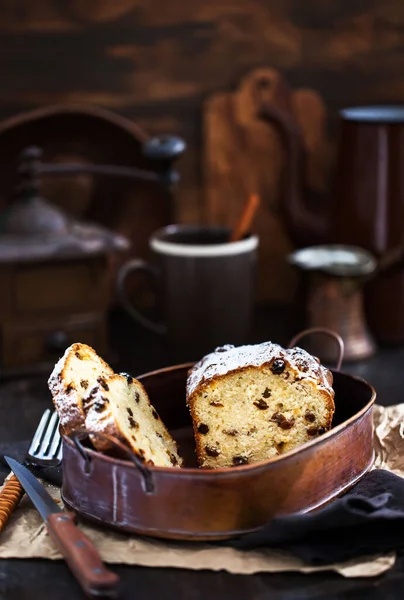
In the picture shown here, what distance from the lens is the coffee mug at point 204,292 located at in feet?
5.81

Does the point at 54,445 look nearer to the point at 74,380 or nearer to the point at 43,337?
the point at 74,380

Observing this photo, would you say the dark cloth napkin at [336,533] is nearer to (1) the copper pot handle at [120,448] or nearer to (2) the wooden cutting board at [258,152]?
(1) the copper pot handle at [120,448]

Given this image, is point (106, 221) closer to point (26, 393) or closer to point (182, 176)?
point (182, 176)

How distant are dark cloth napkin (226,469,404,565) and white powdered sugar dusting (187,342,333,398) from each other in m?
0.17

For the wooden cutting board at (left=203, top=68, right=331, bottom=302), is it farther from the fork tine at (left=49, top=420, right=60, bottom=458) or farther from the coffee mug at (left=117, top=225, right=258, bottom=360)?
the fork tine at (left=49, top=420, right=60, bottom=458)

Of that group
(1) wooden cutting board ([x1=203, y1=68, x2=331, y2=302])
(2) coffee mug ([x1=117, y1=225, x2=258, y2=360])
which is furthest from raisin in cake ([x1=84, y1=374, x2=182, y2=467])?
(1) wooden cutting board ([x1=203, y1=68, x2=331, y2=302])

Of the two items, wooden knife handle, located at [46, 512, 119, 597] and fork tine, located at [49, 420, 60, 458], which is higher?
wooden knife handle, located at [46, 512, 119, 597]

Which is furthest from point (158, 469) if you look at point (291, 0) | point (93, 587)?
point (291, 0)

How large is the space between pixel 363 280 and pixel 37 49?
A: 2.82 feet

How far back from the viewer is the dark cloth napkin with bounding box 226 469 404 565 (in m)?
1.10

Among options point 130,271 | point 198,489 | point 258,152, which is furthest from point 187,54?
point 198,489

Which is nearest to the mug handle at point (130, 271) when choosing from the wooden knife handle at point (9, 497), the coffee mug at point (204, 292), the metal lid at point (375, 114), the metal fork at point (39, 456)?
the coffee mug at point (204, 292)

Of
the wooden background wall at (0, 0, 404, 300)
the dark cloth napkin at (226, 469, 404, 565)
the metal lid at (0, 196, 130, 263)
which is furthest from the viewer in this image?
the wooden background wall at (0, 0, 404, 300)

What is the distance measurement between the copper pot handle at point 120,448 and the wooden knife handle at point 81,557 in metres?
0.07
